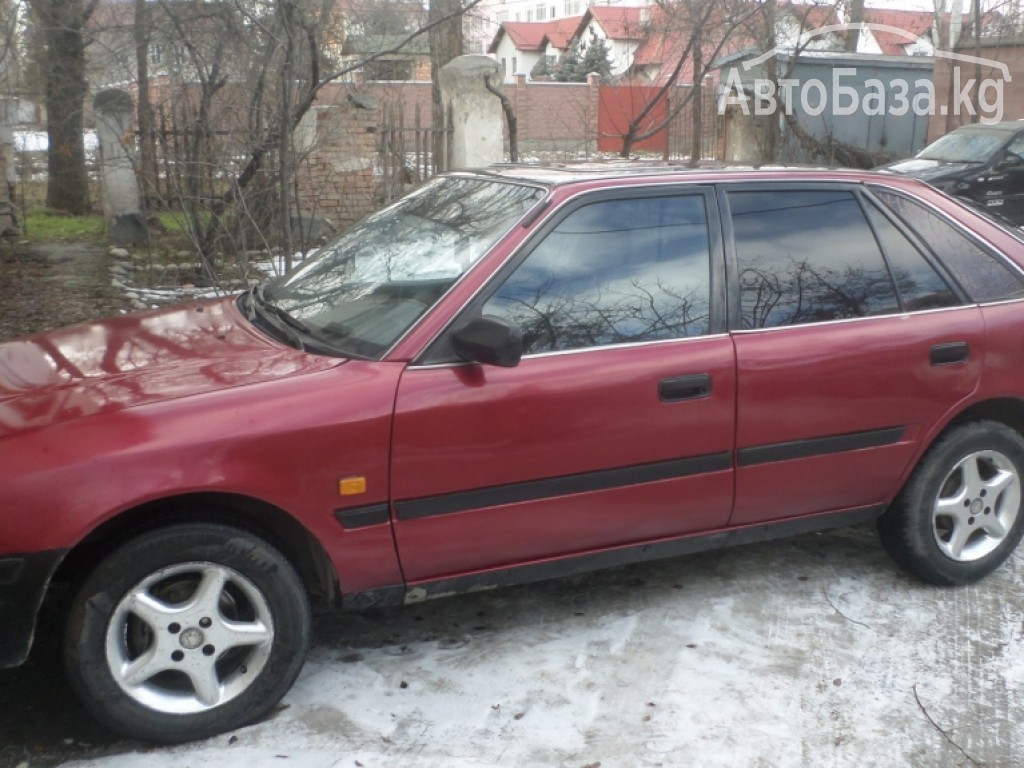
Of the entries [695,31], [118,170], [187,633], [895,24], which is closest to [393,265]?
[187,633]

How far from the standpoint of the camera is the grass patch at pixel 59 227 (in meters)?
14.2

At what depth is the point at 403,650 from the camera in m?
3.92

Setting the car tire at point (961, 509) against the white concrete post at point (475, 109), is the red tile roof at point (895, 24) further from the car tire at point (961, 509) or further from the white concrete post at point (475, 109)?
the car tire at point (961, 509)

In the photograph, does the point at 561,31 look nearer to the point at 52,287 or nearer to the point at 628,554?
the point at 52,287

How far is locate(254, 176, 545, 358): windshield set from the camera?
145 inches

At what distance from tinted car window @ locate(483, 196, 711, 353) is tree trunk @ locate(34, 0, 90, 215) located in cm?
1160

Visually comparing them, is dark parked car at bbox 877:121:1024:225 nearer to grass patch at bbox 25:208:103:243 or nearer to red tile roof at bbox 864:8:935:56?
grass patch at bbox 25:208:103:243

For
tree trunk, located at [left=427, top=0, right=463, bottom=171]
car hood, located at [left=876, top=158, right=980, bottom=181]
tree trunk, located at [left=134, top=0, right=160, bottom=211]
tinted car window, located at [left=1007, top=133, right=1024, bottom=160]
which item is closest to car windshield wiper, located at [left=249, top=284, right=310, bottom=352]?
tree trunk, located at [left=427, top=0, right=463, bottom=171]

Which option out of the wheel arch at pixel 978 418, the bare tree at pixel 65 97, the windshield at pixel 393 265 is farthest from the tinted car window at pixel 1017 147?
the windshield at pixel 393 265

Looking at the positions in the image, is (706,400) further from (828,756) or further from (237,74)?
(237,74)

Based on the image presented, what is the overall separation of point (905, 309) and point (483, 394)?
5.82ft

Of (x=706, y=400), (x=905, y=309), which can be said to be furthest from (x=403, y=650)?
(x=905, y=309)

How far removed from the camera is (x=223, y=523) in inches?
129

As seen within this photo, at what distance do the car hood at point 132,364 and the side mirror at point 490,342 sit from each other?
1.36 ft
